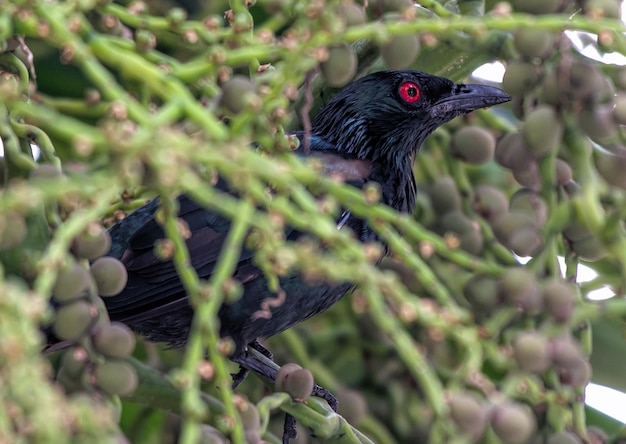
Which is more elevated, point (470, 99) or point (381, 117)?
point (470, 99)

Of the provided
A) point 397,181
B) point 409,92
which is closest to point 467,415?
point 397,181

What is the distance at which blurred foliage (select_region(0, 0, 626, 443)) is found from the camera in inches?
36.8

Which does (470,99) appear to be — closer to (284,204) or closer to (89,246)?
(89,246)

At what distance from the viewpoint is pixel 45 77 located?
271cm

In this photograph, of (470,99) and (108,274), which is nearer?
(108,274)

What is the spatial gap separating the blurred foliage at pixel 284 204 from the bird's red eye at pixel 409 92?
2.85 feet

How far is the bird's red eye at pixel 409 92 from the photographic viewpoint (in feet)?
10.4

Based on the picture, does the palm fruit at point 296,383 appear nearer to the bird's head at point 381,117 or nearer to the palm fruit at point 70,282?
the palm fruit at point 70,282

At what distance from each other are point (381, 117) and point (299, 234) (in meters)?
0.63

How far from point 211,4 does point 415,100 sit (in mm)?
750

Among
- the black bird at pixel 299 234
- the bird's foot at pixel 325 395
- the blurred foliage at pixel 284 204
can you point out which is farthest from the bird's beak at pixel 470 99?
the bird's foot at pixel 325 395

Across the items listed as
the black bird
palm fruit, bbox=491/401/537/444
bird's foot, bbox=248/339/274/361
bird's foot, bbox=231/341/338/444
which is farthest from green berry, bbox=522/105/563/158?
bird's foot, bbox=248/339/274/361

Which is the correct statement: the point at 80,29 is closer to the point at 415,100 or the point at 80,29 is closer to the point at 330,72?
the point at 330,72

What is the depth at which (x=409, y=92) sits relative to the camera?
320 cm
